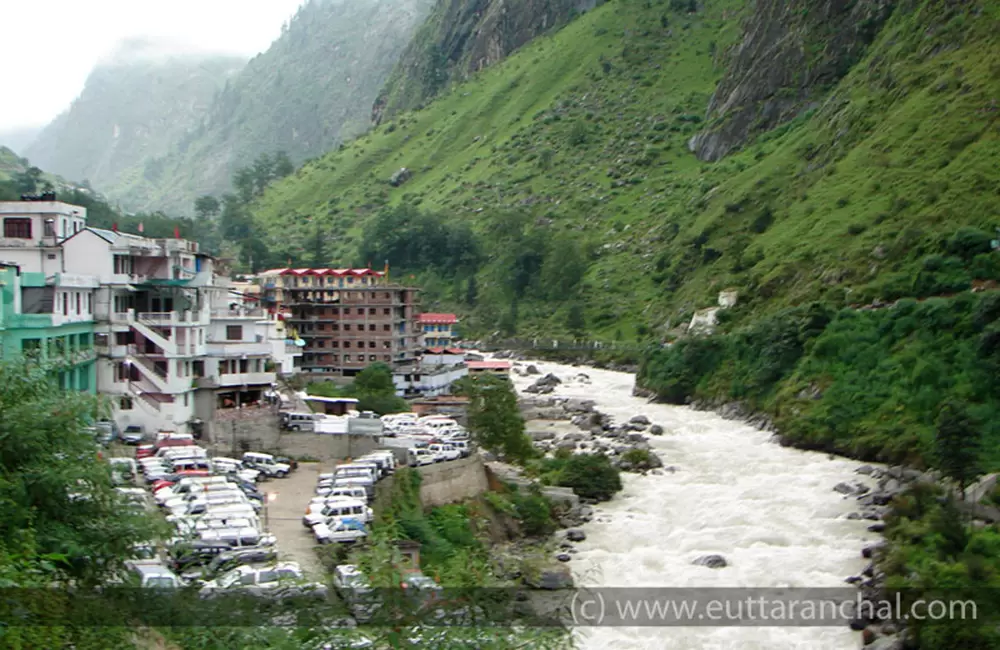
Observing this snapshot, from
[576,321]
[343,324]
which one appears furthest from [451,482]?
[576,321]

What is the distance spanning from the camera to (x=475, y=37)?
184250 mm

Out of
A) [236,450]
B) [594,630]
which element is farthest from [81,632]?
[236,450]

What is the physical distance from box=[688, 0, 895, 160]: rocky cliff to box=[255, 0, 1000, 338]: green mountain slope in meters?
1.03

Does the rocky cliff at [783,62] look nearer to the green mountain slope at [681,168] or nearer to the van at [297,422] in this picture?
the green mountain slope at [681,168]

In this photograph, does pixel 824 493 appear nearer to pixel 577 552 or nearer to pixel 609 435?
pixel 577 552

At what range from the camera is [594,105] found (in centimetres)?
14212

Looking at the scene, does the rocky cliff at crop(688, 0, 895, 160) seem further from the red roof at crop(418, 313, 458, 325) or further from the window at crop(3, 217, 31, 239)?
the window at crop(3, 217, 31, 239)

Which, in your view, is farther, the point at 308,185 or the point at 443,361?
the point at 308,185

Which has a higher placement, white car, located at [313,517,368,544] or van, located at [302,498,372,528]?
van, located at [302,498,372,528]

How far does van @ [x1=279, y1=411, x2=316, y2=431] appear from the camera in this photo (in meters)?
37.8

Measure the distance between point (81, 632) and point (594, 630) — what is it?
55.4ft

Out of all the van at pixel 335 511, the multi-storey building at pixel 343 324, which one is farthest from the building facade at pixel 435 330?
the van at pixel 335 511

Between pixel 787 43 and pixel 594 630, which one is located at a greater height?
pixel 787 43

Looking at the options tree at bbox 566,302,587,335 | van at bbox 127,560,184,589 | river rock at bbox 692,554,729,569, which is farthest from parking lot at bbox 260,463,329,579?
tree at bbox 566,302,587,335
